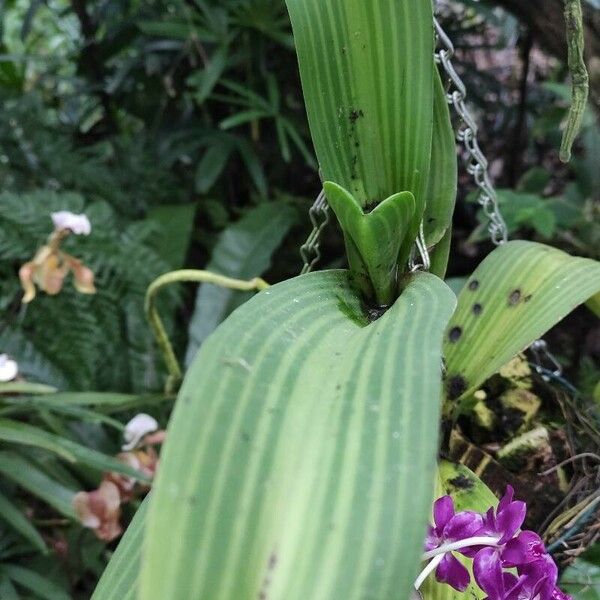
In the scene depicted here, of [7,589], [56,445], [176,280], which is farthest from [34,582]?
[176,280]

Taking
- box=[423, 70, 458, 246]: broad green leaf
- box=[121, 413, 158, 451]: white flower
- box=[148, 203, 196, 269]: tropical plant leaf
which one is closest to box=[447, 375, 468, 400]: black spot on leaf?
box=[423, 70, 458, 246]: broad green leaf

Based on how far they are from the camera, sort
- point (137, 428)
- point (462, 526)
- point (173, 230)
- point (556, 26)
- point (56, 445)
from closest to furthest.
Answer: point (462, 526) → point (56, 445) → point (137, 428) → point (556, 26) → point (173, 230)

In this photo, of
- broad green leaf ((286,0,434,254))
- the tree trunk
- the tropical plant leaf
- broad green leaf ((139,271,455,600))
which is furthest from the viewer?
the tropical plant leaf

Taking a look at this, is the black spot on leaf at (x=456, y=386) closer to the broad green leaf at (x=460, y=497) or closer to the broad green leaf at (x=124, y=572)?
the broad green leaf at (x=460, y=497)

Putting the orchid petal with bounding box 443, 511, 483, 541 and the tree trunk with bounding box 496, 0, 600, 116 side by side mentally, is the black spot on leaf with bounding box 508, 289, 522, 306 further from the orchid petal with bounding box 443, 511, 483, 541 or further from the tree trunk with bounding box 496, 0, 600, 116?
the tree trunk with bounding box 496, 0, 600, 116

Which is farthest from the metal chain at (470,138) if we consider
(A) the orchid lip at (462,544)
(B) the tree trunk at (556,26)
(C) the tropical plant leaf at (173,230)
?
(C) the tropical plant leaf at (173,230)

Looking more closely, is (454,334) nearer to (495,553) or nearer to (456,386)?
(456,386)
